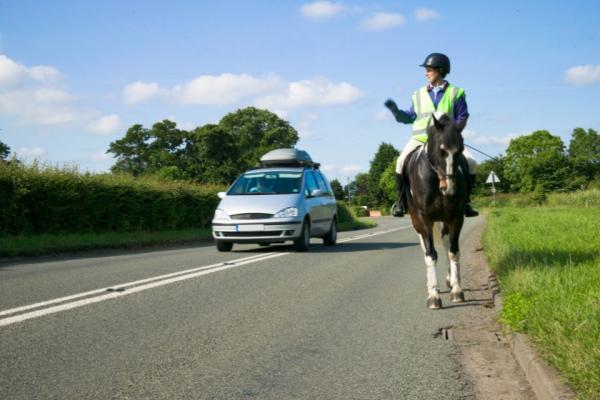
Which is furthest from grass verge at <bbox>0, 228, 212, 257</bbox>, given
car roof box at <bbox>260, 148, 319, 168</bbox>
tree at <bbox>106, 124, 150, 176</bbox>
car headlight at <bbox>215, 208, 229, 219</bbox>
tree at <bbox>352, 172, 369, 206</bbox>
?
tree at <bbox>352, 172, 369, 206</bbox>

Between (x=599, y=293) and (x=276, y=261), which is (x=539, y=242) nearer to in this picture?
(x=276, y=261)

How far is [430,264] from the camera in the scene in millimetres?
7301

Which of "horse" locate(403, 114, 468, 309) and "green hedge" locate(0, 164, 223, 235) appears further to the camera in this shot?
"green hedge" locate(0, 164, 223, 235)

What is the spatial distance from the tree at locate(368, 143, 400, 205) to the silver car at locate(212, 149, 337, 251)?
4907 inches

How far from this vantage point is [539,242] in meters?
11.8

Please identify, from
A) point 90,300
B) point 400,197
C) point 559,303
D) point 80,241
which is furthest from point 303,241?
point 559,303

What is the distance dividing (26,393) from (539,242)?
32.2 ft

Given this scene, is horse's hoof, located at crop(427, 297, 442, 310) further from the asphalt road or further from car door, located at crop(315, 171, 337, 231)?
car door, located at crop(315, 171, 337, 231)

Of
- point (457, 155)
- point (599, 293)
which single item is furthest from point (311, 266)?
point (599, 293)

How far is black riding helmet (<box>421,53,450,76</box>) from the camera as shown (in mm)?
7598

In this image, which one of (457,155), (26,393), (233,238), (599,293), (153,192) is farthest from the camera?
(153,192)

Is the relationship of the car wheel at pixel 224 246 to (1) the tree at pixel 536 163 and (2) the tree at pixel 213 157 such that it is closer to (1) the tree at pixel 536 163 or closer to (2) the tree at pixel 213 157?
(2) the tree at pixel 213 157

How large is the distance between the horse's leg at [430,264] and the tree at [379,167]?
132608 mm

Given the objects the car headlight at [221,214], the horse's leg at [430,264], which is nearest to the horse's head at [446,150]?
the horse's leg at [430,264]
